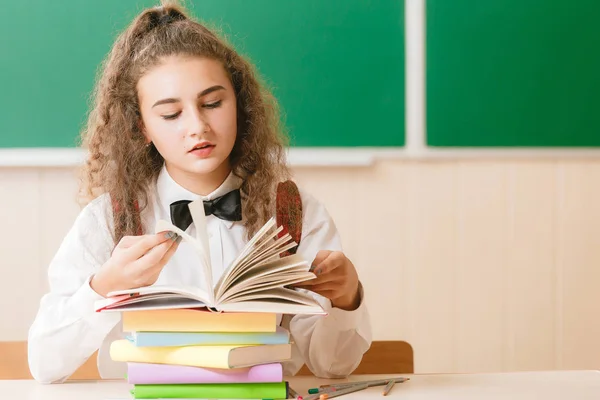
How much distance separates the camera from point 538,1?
7.80ft

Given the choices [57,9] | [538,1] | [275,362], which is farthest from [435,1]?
[275,362]

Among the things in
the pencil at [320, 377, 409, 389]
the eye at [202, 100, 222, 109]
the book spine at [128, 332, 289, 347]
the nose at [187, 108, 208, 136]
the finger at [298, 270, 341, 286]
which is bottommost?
the pencil at [320, 377, 409, 389]

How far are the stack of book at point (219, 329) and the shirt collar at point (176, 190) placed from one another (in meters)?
0.43

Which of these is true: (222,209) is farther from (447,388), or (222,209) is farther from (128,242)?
(447,388)

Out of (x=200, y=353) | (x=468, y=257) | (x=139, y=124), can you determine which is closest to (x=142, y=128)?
(x=139, y=124)

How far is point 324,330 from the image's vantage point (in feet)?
4.81

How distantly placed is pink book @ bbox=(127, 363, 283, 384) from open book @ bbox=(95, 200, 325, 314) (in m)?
0.10

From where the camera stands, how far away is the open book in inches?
41.1

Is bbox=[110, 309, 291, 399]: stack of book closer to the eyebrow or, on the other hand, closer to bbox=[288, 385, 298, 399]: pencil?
bbox=[288, 385, 298, 399]: pencil

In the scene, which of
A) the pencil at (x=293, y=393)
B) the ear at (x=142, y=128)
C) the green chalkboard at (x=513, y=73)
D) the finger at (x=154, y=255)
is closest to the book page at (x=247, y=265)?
the finger at (x=154, y=255)

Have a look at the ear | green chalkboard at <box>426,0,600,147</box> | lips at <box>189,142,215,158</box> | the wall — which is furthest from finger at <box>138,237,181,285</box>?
green chalkboard at <box>426,0,600,147</box>

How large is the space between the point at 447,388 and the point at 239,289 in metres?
0.40

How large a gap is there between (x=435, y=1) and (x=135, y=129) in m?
1.16

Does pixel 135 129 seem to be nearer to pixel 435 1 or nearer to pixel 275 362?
pixel 275 362
